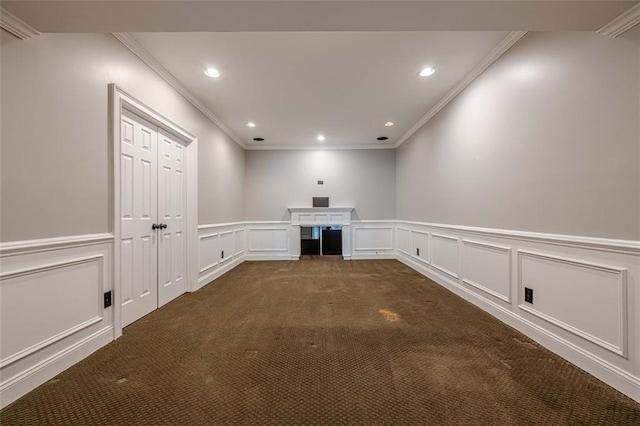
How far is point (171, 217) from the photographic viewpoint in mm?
3086

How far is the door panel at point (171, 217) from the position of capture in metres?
2.91

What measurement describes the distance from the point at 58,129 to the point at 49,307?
1131 mm

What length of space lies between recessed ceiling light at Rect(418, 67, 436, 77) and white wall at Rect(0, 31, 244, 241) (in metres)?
2.79

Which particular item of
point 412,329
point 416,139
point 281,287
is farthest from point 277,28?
point 416,139

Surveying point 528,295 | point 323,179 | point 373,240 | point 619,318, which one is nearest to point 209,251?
point 323,179

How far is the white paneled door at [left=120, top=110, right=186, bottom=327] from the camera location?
93.0 inches

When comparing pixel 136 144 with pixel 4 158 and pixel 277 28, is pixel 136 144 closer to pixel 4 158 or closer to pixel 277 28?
pixel 4 158

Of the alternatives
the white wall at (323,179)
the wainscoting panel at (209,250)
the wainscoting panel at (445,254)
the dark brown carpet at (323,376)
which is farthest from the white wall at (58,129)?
the wainscoting panel at (445,254)

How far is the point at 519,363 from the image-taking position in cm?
176

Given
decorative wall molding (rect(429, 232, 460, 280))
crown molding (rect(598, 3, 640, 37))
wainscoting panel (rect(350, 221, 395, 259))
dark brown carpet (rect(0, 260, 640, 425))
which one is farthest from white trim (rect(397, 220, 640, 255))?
wainscoting panel (rect(350, 221, 395, 259))

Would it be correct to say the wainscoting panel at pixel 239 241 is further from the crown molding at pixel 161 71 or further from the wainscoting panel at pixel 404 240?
the wainscoting panel at pixel 404 240

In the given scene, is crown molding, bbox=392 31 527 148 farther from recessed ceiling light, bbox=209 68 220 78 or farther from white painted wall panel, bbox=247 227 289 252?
white painted wall panel, bbox=247 227 289 252

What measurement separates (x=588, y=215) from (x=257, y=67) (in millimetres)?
2979

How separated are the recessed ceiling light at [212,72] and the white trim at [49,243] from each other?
1.87m
